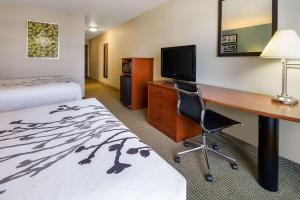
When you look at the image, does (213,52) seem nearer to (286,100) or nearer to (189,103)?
(189,103)

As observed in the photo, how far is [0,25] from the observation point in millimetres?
4047

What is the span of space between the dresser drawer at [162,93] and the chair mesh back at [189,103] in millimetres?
392

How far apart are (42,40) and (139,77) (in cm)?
246

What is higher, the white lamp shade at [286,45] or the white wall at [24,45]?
the white wall at [24,45]

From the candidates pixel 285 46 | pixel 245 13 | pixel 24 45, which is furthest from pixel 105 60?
pixel 285 46

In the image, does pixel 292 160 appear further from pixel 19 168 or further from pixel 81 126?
pixel 19 168

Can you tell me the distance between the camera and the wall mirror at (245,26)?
2.11 metres

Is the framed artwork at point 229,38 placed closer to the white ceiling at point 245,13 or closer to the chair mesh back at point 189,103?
the white ceiling at point 245,13

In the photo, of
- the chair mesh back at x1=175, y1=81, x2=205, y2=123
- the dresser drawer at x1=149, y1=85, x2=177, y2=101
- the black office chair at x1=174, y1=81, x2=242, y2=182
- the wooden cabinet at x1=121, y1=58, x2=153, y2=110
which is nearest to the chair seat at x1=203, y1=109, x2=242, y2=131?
the black office chair at x1=174, y1=81, x2=242, y2=182

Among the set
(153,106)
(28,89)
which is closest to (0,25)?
(28,89)

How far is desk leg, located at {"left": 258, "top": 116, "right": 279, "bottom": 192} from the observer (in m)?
1.67

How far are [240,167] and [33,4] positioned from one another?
495 cm

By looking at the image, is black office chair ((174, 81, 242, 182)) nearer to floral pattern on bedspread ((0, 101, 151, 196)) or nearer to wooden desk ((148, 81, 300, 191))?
wooden desk ((148, 81, 300, 191))

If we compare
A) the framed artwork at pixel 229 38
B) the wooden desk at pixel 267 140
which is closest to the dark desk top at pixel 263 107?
the wooden desk at pixel 267 140
